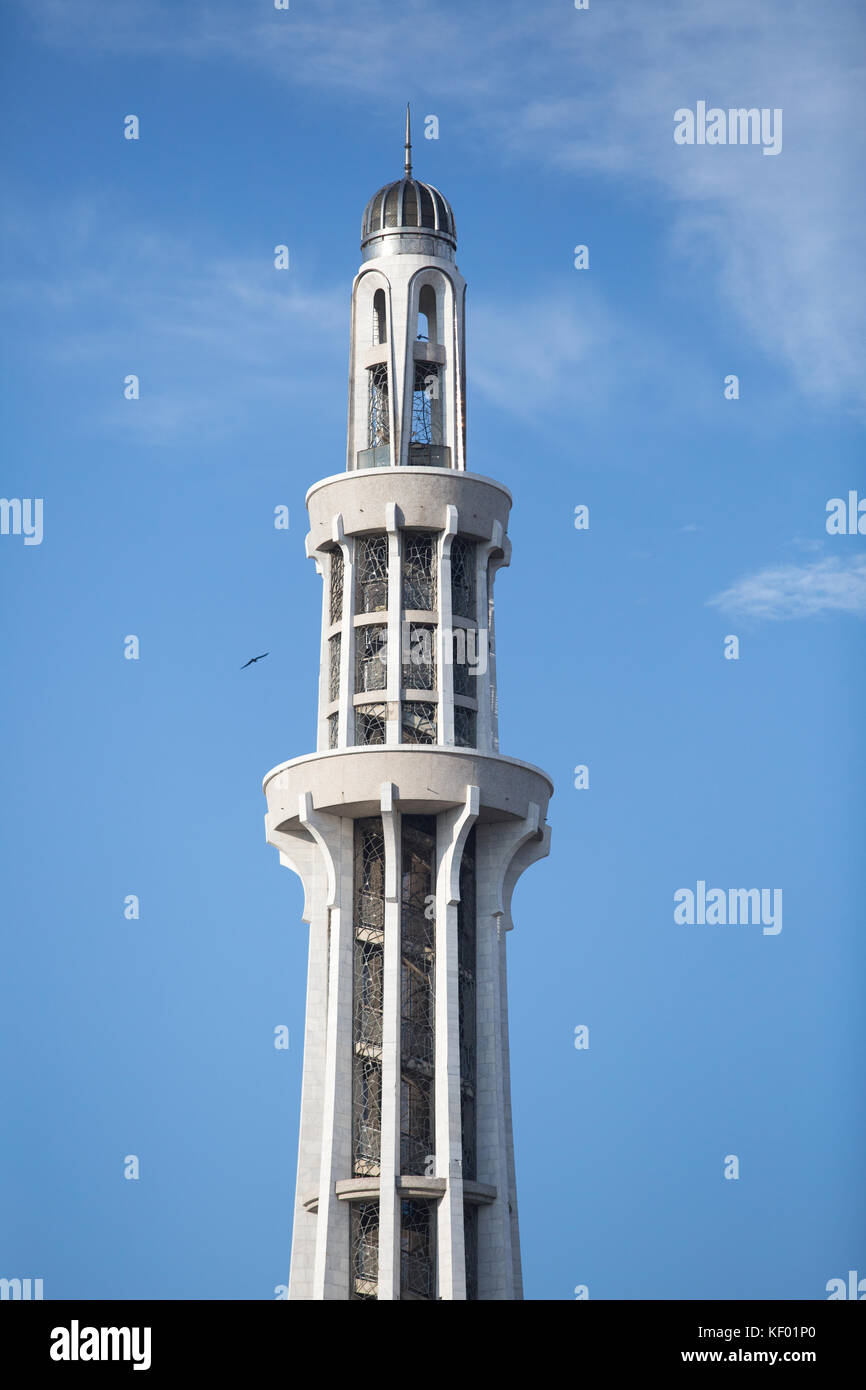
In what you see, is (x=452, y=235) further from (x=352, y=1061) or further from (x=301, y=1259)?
(x=301, y=1259)

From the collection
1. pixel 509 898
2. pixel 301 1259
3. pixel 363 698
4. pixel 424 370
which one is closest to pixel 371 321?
pixel 424 370

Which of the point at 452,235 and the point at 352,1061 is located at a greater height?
the point at 452,235

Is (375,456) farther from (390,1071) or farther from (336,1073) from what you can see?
(390,1071)

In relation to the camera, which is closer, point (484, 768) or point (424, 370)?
point (484, 768)

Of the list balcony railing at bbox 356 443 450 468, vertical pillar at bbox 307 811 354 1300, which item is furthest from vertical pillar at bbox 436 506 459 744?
vertical pillar at bbox 307 811 354 1300

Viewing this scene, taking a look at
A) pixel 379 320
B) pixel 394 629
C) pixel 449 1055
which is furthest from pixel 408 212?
pixel 449 1055
